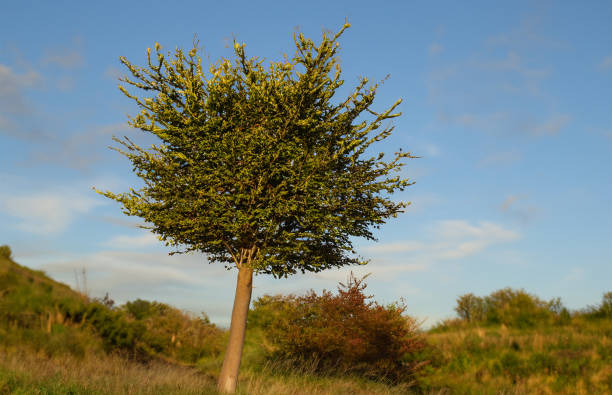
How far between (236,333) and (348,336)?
7.92 meters

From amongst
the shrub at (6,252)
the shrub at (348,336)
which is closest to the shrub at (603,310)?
the shrub at (348,336)

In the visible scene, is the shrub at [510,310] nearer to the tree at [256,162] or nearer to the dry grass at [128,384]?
the dry grass at [128,384]

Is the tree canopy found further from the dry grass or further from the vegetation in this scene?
the vegetation

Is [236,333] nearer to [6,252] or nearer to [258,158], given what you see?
[258,158]

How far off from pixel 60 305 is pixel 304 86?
766 inches

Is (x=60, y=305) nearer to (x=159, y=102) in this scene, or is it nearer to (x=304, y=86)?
(x=159, y=102)

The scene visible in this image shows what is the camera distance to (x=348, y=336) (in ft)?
60.2

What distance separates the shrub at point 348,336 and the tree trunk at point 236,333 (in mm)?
6982

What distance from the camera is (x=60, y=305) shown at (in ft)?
75.3

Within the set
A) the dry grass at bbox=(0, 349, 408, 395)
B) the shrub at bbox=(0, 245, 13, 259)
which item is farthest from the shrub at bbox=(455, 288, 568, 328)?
the shrub at bbox=(0, 245, 13, 259)

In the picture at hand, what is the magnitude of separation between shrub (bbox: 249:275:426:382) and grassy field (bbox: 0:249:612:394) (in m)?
1.13

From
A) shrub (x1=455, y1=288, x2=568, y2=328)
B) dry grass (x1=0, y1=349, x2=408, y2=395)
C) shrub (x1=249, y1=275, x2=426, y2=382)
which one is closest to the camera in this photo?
dry grass (x1=0, y1=349, x2=408, y2=395)

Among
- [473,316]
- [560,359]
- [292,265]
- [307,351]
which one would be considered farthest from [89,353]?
[473,316]

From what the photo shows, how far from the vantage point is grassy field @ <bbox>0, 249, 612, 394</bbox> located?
1460 cm
